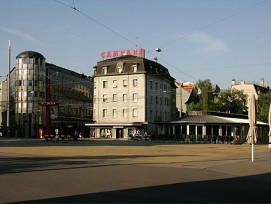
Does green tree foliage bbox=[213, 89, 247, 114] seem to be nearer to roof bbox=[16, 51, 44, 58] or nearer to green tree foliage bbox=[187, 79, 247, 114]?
green tree foliage bbox=[187, 79, 247, 114]

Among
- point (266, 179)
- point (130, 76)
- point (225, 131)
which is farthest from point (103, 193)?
point (130, 76)

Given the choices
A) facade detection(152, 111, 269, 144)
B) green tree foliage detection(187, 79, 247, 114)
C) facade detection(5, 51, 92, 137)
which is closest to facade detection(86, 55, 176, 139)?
facade detection(152, 111, 269, 144)

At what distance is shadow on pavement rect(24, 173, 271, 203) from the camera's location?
9.61 metres

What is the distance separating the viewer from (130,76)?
3250 inches

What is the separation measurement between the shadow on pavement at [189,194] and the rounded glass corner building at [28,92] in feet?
→ 269

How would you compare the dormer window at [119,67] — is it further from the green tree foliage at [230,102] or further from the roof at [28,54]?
the green tree foliage at [230,102]

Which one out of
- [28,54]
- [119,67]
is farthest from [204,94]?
[28,54]

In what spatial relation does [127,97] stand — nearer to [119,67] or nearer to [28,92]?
[119,67]

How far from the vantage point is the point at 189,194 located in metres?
10.6

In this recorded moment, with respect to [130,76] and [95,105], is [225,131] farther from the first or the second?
[95,105]

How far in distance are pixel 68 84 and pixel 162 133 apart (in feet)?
131

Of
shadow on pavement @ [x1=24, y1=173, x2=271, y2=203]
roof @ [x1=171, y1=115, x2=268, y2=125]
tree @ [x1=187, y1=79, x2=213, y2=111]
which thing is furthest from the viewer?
tree @ [x1=187, y1=79, x2=213, y2=111]

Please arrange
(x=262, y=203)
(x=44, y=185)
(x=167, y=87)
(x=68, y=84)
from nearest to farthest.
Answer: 1. (x=262, y=203)
2. (x=44, y=185)
3. (x=167, y=87)
4. (x=68, y=84)

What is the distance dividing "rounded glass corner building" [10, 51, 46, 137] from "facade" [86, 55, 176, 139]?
568 inches
